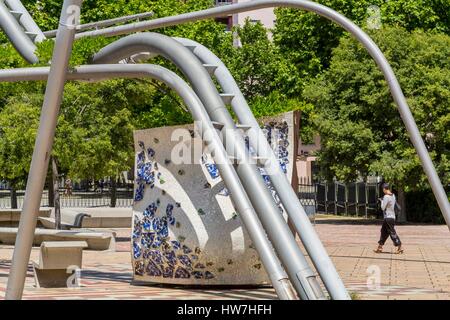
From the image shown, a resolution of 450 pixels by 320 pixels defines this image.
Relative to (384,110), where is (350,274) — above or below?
below

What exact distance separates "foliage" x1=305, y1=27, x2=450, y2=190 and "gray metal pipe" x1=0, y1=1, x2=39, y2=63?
2357cm

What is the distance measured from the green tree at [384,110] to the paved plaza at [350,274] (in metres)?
7.68

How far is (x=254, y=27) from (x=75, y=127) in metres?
25.4

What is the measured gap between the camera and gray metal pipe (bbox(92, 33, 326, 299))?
11.8 meters

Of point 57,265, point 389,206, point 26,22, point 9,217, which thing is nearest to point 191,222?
point 57,265

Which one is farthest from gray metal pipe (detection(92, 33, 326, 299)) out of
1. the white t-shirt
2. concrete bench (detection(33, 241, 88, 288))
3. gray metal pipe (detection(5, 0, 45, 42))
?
the white t-shirt

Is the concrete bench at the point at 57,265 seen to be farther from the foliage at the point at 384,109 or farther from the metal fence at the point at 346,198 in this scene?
the metal fence at the point at 346,198

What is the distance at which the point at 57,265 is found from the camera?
18.8 metres

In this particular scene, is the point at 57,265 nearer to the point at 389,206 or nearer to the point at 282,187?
the point at 282,187

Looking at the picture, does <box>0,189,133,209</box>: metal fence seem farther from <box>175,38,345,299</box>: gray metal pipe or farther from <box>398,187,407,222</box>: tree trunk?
<box>175,38,345,299</box>: gray metal pipe

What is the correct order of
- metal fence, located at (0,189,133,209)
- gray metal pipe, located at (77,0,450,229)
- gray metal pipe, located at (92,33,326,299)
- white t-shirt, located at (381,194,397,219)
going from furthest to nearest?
metal fence, located at (0,189,133,209) → white t-shirt, located at (381,194,397,219) → gray metal pipe, located at (77,0,450,229) → gray metal pipe, located at (92,33,326,299)

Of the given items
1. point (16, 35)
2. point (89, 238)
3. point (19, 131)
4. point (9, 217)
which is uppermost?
point (16, 35)

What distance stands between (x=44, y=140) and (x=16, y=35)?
9933 millimetres
